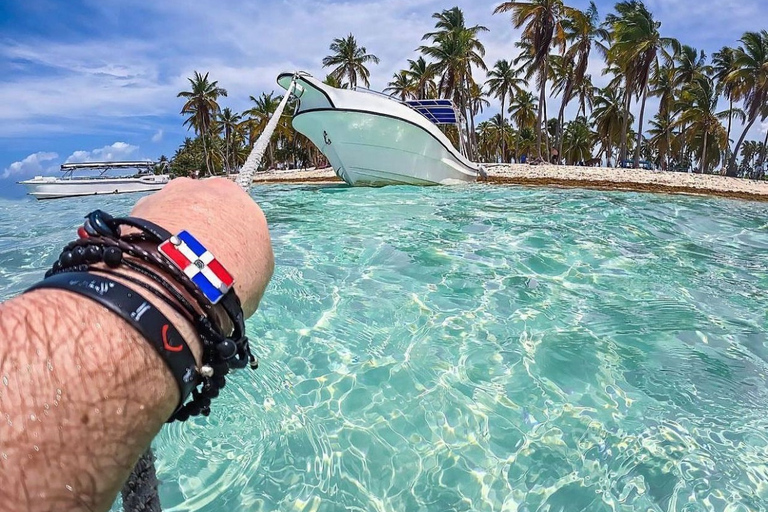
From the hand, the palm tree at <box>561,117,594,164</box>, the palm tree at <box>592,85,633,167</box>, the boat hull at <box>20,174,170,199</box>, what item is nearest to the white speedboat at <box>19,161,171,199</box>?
the boat hull at <box>20,174,170,199</box>

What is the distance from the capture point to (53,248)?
23.2 ft

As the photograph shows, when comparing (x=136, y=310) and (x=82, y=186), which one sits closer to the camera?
(x=136, y=310)

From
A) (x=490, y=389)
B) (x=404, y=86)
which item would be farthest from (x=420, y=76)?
(x=490, y=389)

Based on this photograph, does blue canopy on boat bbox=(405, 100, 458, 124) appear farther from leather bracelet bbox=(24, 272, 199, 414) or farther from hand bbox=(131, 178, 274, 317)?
leather bracelet bbox=(24, 272, 199, 414)

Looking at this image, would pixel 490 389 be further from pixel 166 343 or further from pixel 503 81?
pixel 503 81

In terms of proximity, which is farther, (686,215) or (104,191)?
(104,191)

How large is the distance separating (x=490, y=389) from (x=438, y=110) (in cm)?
1653

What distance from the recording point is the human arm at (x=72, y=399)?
0.55 m

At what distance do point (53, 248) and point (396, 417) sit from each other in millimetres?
6903

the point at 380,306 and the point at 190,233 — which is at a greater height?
the point at 190,233

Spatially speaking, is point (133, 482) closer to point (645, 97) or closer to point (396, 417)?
point (396, 417)

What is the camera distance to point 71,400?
590 millimetres

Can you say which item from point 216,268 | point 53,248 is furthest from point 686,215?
point 53,248

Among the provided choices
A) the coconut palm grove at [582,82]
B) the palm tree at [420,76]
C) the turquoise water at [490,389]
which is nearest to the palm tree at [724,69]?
the coconut palm grove at [582,82]
